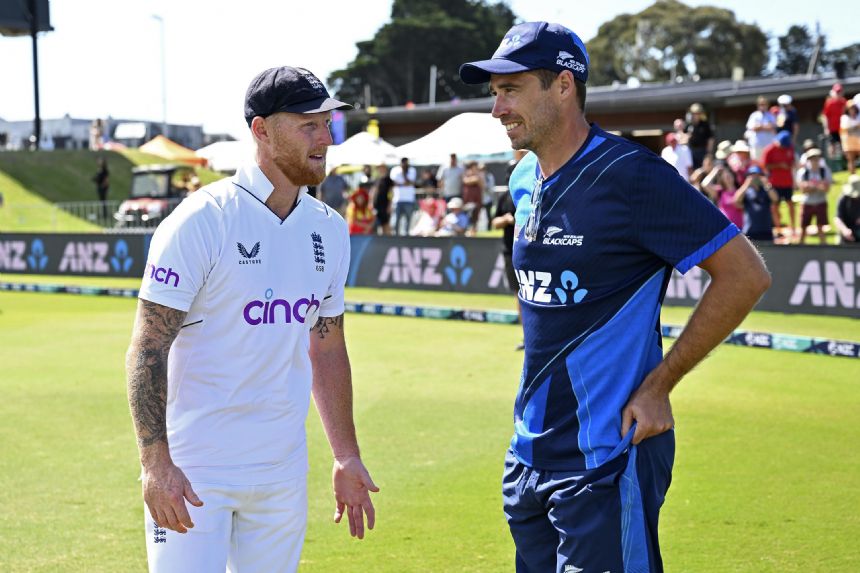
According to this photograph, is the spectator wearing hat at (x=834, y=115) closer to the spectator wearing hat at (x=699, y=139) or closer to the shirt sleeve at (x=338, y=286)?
the spectator wearing hat at (x=699, y=139)

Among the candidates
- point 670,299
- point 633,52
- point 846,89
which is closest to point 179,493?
point 670,299

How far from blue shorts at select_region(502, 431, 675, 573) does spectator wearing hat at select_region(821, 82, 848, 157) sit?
23410mm

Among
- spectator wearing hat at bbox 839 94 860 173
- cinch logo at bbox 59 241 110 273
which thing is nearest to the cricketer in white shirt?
spectator wearing hat at bbox 839 94 860 173

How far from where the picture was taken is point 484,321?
16.2m

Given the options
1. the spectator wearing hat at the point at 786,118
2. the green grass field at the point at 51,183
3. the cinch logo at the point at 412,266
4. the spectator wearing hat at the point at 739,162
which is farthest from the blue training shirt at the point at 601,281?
the green grass field at the point at 51,183

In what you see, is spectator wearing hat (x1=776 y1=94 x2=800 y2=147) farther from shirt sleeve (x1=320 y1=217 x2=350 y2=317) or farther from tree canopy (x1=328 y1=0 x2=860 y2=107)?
tree canopy (x1=328 y1=0 x2=860 y2=107)

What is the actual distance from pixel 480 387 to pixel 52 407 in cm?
383

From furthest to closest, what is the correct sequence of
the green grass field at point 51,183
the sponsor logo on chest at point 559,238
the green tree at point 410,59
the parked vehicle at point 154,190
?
the green tree at point 410,59
the green grass field at point 51,183
the parked vehicle at point 154,190
the sponsor logo on chest at point 559,238

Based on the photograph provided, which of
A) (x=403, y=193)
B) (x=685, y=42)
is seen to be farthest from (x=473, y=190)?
(x=685, y=42)

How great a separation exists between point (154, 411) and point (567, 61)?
1667mm

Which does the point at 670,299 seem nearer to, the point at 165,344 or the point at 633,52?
the point at 165,344

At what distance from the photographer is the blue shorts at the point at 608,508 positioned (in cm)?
341

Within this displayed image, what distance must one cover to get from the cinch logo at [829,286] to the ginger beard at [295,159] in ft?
39.1

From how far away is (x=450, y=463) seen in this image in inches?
312
